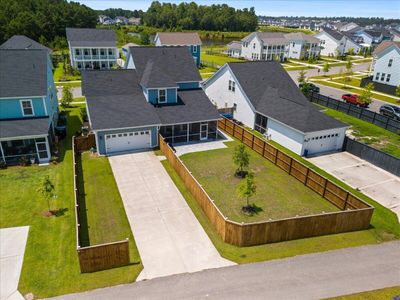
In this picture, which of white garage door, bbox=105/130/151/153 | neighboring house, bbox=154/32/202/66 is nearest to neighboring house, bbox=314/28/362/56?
neighboring house, bbox=154/32/202/66

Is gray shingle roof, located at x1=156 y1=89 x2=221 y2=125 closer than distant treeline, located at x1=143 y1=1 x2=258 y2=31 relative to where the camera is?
Yes

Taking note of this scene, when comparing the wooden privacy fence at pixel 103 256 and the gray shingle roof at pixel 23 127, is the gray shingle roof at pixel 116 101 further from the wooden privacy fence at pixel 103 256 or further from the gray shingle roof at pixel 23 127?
the wooden privacy fence at pixel 103 256

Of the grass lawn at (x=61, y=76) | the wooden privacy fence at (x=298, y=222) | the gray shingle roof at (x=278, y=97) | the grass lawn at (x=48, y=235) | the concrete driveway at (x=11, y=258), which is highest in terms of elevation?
the gray shingle roof at (x=278, y=97)

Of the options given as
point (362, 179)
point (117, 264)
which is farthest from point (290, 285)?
point (362, 179)

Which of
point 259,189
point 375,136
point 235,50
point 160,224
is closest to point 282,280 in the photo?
point 160,224

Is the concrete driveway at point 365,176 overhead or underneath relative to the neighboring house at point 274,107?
underneath

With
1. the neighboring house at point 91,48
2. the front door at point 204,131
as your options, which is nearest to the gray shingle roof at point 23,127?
the front door at point 204,131

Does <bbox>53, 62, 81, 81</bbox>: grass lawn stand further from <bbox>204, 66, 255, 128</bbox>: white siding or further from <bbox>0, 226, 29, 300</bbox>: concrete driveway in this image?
<bbox>0, 226, 29, 300</bbox>: concrete driveway
